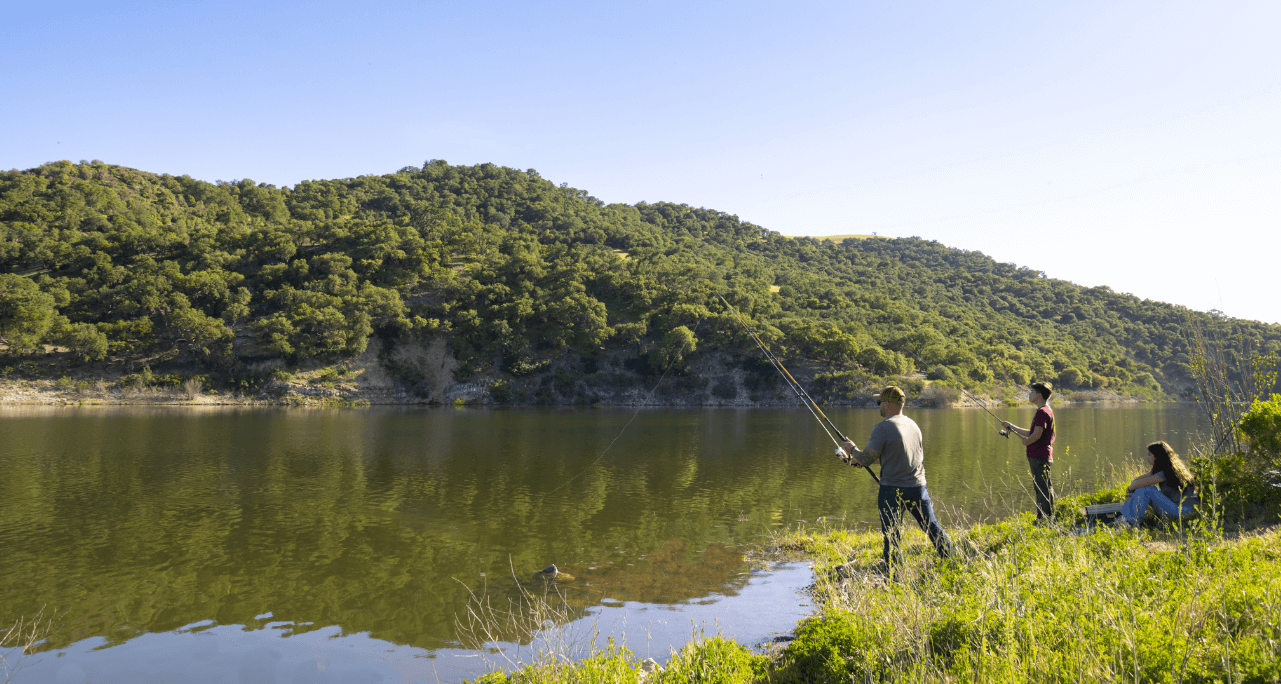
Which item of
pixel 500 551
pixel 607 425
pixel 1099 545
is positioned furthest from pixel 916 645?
pixel 607 425

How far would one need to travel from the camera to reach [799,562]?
34.7 ft

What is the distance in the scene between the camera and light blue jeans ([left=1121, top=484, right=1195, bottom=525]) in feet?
24.6

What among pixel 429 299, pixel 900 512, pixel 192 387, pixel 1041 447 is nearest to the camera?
pixel 900 512

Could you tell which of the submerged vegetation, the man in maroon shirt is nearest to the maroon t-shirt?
the man in maroon shirt

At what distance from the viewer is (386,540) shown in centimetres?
1215

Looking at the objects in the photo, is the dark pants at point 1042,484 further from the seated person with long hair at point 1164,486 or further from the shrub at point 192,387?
the shrub at point 192,387

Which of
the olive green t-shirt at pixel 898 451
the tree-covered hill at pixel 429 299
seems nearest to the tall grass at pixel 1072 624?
the olive green t-shirt at pixel 898 451

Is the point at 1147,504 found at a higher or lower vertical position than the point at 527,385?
higher

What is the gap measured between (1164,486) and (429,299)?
80.0 metres

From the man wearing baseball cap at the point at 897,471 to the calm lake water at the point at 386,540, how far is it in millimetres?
1850

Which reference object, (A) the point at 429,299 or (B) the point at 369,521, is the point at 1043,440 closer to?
(B) the point at 369,521

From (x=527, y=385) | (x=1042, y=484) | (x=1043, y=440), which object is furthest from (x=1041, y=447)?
(x=527, y=385)

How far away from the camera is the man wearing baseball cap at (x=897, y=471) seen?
6.70 m

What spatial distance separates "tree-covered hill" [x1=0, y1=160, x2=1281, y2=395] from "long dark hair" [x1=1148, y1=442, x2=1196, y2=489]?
56.6 metres
